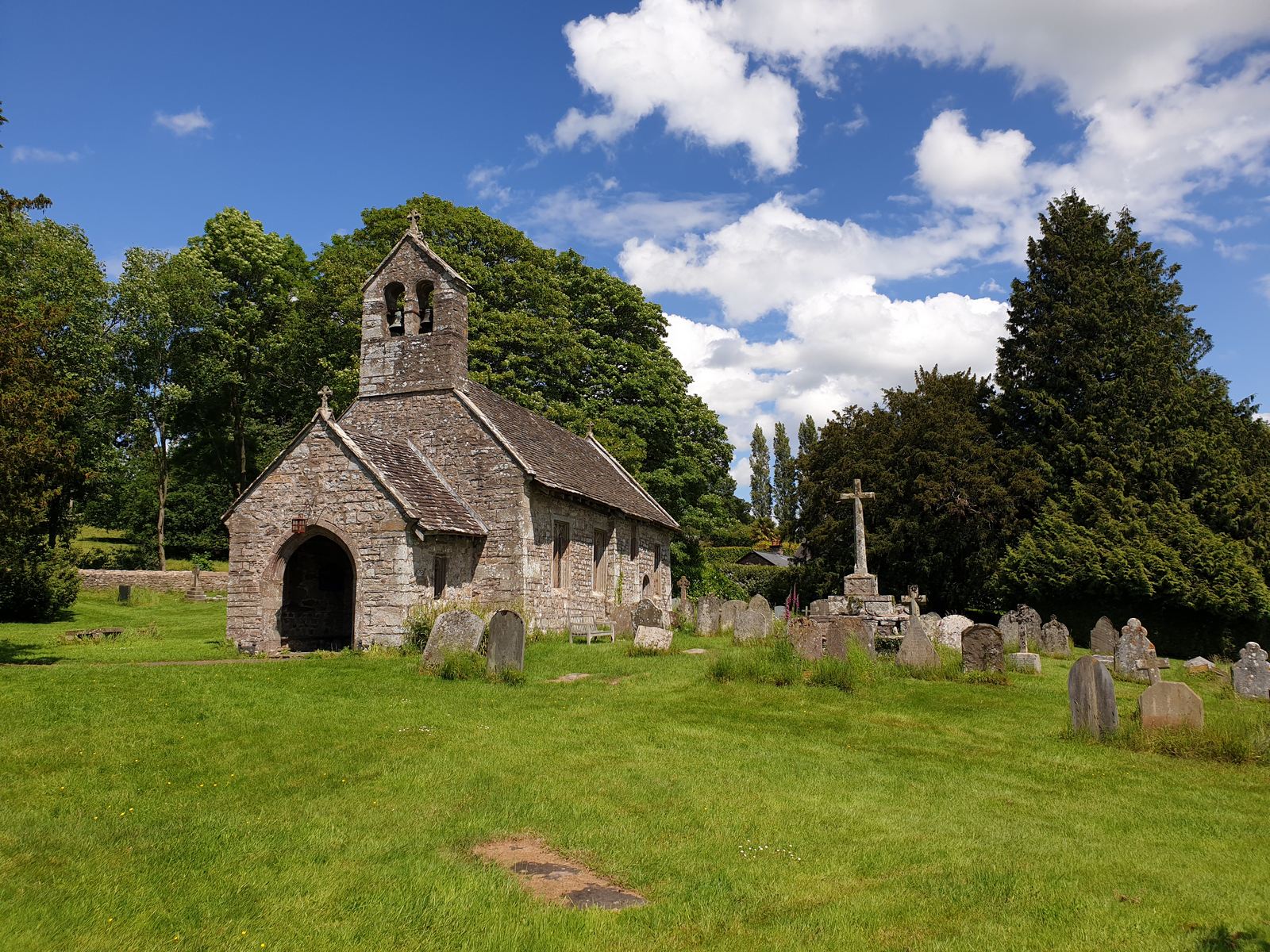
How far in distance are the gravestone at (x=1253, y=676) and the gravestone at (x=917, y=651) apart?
5.27 m

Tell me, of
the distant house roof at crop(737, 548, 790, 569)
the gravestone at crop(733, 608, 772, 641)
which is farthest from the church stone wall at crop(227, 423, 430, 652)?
the distant house roof at crop(737, 548, 790, 569)

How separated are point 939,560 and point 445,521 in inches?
794

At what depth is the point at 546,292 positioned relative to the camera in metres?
34.9

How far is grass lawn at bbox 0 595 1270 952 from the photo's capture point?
4.75 meters

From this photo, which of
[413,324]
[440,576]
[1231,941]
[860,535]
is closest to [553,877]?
[1231,941]

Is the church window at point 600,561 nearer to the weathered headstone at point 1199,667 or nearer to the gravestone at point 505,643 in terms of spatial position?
the gravestone at point 505,643

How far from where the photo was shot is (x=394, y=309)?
2227 cm

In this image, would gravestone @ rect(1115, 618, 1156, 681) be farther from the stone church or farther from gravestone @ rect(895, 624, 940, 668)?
the stone church

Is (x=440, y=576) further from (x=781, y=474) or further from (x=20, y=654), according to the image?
(x=781, y=474)

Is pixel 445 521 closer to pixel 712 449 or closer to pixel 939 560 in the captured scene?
pixel 939 560

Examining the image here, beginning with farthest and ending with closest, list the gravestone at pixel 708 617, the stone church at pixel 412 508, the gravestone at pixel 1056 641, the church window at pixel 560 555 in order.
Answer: the gravestone at pixel 708 617, the church window at pixel 560 555, the gravestone at pixel 1056 641, the stone church at pixel 412 508

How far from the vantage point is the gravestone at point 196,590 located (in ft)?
98.7

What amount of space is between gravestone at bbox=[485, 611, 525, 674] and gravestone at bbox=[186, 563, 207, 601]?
71.3 ft

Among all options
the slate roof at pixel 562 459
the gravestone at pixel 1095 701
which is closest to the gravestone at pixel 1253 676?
the gravestone at pixel 1095 701
